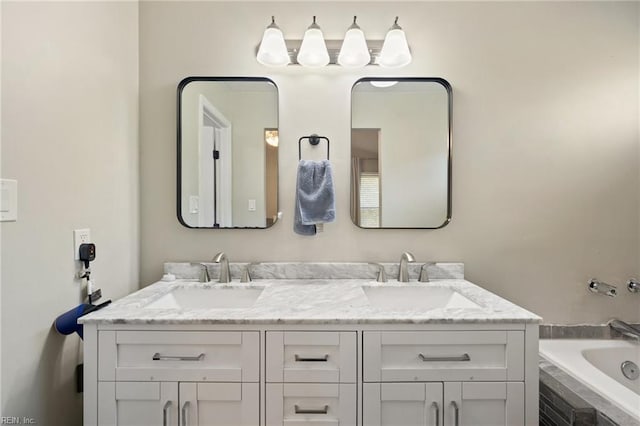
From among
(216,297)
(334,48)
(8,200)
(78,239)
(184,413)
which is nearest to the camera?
(8,200)

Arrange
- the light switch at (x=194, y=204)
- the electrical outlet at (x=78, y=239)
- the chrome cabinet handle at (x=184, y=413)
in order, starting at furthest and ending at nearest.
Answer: the light switch at (x=194, y=204), the electrical outlet at (x=78, y=239), the chrome cabinet handle at (x=184, y=413)

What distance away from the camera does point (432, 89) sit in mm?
1520

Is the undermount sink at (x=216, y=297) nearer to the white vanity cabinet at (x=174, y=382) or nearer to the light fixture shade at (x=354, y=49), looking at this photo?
the white vanity cabinet at (x=174, y=382)

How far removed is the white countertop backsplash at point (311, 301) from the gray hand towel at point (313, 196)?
220 mm

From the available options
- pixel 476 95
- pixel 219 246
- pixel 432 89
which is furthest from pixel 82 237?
pixel 476 95

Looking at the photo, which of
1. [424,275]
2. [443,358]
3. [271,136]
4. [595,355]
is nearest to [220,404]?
[443,358]

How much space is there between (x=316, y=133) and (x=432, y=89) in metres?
0.58

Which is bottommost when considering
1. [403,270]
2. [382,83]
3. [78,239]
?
[403,270]

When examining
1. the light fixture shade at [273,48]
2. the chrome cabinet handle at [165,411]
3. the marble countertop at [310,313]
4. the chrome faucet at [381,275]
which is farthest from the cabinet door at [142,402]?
the light fixture shade at [273,48]

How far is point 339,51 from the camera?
1493 mm

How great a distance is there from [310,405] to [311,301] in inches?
12.7

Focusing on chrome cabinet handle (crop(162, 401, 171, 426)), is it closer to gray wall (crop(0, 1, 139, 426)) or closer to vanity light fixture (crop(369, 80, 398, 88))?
gray wall (crop(0, 1, 139, 426))

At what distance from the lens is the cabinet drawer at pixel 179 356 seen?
0.98 meters

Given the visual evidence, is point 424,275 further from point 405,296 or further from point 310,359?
point 310,359
